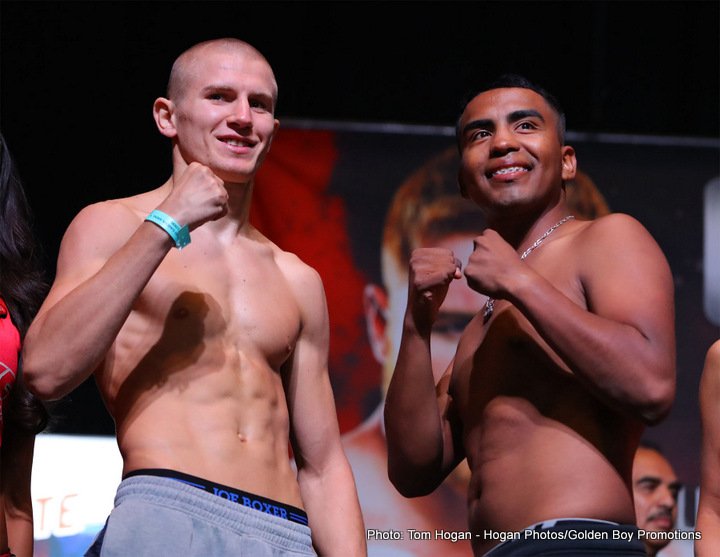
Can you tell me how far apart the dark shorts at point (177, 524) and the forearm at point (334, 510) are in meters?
0.23

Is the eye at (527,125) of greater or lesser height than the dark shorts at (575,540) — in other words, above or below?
above

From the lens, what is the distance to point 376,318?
13.1 ft

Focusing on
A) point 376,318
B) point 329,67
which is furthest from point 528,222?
point 329,67

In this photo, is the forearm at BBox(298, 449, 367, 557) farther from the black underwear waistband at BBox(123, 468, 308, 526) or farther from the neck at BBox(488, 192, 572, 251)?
the neck at BBox(488, 192, 572, 251)

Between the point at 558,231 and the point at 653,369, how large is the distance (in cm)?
48

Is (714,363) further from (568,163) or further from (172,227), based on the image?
(172,227)

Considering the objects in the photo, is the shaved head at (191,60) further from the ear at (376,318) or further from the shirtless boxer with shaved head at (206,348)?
the ear at (376,318)

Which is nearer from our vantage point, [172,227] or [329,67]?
[172,227]

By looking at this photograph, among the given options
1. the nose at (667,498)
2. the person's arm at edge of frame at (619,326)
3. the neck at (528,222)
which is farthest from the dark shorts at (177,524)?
the nose at (667,498)

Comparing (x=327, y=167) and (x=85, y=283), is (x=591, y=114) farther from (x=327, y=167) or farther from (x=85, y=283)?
(x=85, y=283)

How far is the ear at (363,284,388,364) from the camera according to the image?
3.97 meters

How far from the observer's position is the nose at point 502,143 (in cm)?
249

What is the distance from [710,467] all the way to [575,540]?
1.99 feet

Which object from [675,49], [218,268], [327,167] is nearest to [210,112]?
[218,268]
